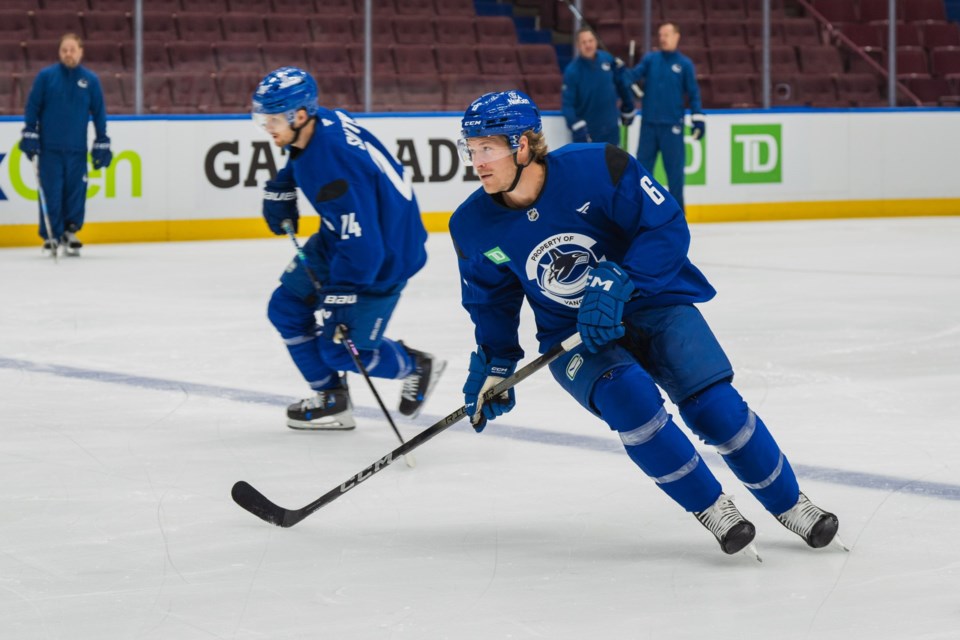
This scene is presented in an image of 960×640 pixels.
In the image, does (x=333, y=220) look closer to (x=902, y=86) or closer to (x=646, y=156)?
(x=646, y=156)

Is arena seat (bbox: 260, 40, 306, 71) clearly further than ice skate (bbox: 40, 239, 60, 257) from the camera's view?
Yes

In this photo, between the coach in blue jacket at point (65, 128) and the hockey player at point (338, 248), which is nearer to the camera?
the hockey player at point (338, 248)

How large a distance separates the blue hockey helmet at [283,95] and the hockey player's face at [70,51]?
220 inches

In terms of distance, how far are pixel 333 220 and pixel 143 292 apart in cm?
376

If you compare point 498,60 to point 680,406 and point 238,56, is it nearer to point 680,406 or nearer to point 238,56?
point 238,56

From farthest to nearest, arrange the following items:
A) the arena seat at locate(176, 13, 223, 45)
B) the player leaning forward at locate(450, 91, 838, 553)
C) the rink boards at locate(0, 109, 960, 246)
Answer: the arena seat at locate(176, 13, 223, 45) < the rink boards at locate(0, 109, 960, 246) < the player leaning forward at locate(450, 91, 838, 553)

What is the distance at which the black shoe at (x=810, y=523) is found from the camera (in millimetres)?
3016

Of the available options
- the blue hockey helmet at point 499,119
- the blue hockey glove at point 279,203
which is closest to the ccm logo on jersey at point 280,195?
the blue hockey glove at point 279,203

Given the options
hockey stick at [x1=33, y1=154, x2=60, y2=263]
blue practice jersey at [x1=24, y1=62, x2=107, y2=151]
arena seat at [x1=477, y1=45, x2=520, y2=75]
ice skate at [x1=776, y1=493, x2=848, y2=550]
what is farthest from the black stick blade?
arena seat at [x1=477, y1=45, x2=520, y2=75]

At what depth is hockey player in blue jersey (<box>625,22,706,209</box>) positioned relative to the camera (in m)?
11.4

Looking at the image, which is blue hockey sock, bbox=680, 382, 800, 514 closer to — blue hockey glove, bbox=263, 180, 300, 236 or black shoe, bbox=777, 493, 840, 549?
black shoe, bbox=777, 493, 840, 549

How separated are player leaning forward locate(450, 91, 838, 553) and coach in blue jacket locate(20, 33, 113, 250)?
262 inches

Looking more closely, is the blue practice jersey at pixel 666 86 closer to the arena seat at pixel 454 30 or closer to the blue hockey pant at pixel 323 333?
the arena seat at pixel 454 30

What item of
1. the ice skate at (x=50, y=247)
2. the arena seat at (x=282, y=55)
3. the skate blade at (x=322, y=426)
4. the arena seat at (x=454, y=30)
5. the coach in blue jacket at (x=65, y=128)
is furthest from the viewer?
the arena seat at (x=454, y=30)
